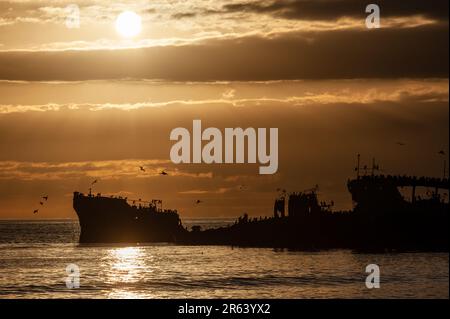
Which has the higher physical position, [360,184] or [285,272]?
[360,184]

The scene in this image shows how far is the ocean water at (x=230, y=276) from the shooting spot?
63375mm

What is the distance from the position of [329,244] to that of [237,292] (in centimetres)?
6459

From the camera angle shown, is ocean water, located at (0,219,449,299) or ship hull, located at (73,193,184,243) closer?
ocean water, located at (0,219,449,299)

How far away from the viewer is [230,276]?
80125 millimetres

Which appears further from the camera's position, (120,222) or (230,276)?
(120,222)

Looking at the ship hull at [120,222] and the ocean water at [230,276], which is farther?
Result: the ship hull at [120,222]

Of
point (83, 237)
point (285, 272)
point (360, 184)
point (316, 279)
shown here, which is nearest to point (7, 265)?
point (285, 272)

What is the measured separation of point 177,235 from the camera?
509ft

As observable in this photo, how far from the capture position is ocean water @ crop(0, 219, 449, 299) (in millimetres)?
63375
